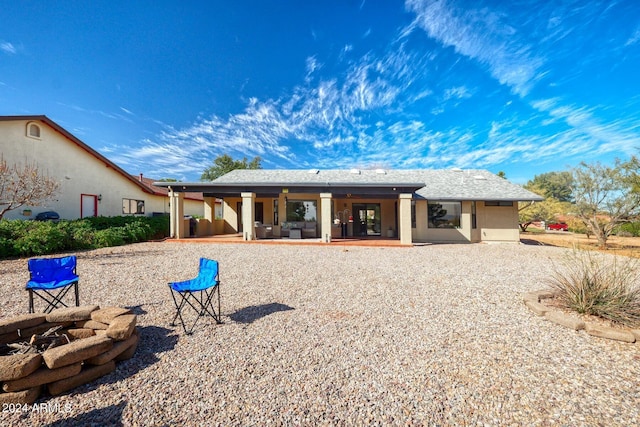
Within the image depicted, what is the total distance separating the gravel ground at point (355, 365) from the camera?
6.95 ft

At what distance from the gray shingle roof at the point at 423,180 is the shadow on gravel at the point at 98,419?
37.3 ft

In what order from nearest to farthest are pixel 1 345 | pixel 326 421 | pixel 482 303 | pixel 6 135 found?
pixel 326 421 → pixel 1 345 → pixel 482 303 → pixel 6 135

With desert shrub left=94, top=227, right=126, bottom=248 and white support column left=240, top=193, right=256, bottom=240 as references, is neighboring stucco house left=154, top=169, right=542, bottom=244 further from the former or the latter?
desert shrub left=94, top=227, right=126, bottom=248

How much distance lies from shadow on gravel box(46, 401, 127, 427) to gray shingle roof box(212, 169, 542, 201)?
11.4m

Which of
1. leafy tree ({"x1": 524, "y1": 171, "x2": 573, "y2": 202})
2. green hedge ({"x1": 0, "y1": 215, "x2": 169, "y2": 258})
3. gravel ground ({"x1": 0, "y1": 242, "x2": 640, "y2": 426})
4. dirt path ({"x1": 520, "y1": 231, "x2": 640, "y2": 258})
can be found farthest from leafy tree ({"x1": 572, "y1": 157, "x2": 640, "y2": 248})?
leafy tree ({"x1": 524, "y1": 171, "x2": 573, "y2": 202})

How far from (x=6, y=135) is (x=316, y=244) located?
48.0ft

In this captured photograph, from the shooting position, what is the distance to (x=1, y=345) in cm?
277

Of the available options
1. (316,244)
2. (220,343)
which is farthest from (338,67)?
(220,343)

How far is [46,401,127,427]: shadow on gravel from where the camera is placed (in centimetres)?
200

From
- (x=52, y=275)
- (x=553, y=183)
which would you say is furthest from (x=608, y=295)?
(x=553, y=183)

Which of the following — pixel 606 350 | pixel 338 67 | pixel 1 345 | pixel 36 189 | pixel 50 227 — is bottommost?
pixel 606 350

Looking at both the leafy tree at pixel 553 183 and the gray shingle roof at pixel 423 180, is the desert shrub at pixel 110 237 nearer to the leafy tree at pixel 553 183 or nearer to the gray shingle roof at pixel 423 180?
the gray shingle roof at pixel 423 180

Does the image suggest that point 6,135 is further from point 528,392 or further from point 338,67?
point 528,392

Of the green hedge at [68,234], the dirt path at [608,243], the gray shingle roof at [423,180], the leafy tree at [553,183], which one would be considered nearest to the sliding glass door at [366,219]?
the gray shingle roof at [423,180]
